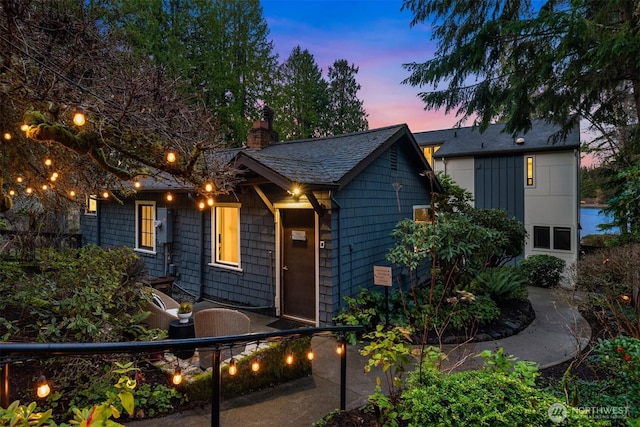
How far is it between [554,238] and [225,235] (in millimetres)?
12470

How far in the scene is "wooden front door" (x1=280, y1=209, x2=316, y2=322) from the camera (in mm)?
6660

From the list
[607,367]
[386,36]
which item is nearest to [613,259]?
[607,367]

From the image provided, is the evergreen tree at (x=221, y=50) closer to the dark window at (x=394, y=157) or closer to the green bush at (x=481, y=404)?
the dark window at (x=394, y=157)

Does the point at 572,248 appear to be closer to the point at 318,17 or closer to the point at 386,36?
the point at 386,36

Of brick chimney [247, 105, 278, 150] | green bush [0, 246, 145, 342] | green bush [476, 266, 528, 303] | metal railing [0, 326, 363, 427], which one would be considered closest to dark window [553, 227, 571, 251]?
green bush [476, 266, 528, 303]

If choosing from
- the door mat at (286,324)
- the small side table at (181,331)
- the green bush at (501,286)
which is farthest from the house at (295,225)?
the small side table at (181,331)

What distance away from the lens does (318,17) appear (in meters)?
13.4

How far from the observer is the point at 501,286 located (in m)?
7.75

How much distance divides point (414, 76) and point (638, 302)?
7.63m

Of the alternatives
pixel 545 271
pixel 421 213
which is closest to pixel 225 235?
pixel 421 213

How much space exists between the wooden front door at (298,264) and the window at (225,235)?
5.32 ft

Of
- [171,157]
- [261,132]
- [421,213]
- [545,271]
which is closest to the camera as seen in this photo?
[171,157]

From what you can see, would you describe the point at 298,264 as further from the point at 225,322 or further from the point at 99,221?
the point at 99,221

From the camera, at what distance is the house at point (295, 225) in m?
6.30
